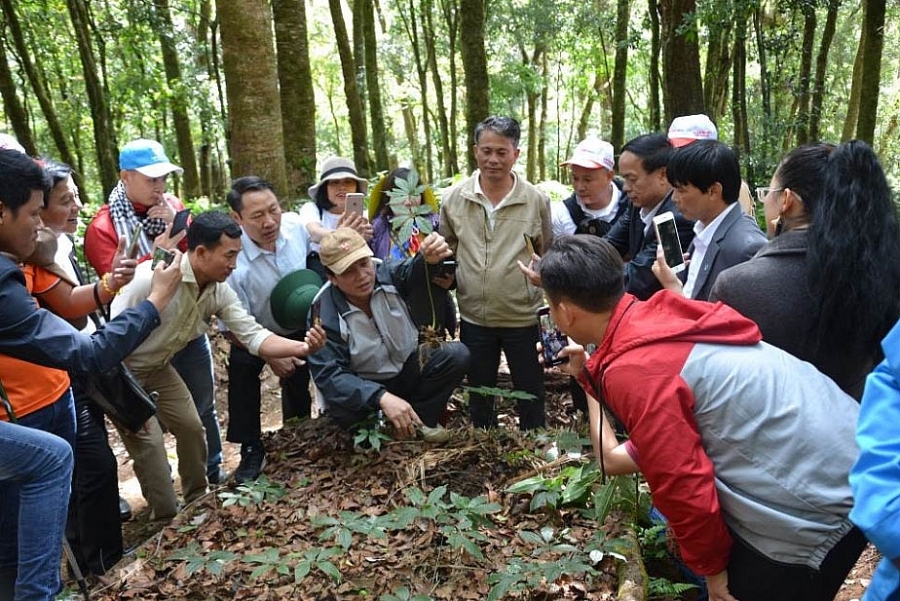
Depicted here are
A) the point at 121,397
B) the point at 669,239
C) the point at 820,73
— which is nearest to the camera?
the point at 669,239

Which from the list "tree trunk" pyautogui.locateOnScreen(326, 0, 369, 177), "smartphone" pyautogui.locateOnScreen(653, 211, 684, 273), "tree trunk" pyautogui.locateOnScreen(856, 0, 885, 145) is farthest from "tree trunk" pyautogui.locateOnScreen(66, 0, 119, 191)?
"tree trunk" pyautogui.locateOnScreen(856, 0, 885, 145)

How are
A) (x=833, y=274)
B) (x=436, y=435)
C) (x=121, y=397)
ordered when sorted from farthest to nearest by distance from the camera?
(x=436, y=435), (x=121, y=397), (x=833, y=274)

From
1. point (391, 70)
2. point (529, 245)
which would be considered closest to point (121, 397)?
point (529, 245)

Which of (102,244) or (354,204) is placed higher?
(354,204)

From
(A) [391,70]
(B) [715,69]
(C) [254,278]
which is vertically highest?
(A) [391,70]

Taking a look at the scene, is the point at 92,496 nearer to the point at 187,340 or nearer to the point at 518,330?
the point at 187,340

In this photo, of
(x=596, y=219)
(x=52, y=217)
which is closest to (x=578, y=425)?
(x=596, y=219)

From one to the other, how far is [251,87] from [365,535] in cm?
469

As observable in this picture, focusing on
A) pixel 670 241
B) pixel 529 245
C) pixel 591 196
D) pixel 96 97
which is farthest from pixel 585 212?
pixel 96 97

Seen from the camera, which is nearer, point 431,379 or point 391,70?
point 431,379

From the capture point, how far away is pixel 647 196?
14.0 feet

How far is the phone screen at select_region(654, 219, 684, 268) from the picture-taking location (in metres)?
3.57

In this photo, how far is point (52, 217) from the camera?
3.81 metres

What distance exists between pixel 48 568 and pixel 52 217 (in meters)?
1.90
